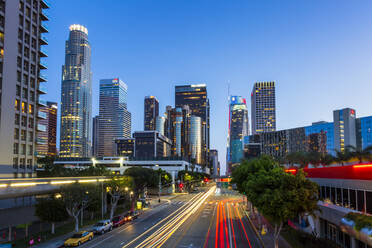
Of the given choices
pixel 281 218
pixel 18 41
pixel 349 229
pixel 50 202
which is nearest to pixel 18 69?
pixel 18 41

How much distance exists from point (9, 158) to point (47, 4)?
3698 centimetres

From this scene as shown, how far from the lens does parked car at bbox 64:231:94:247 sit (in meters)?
36.7

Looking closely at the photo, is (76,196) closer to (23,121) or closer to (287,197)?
(287,197)

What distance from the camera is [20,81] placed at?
64625 millimetres

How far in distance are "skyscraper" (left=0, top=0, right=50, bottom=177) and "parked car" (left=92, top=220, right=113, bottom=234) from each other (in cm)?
2412

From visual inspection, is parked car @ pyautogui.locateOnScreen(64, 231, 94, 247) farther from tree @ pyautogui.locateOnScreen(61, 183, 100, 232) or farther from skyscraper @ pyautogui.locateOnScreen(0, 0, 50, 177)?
skyscraper @ pyautogui.locateOnScreen(0, 0, 50, 177)

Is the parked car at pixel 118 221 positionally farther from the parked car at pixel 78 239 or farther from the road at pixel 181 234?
the parked car at pixel 78 239

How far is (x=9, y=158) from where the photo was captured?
199 feet

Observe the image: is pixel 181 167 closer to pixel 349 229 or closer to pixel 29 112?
Answer: pixel 29 112

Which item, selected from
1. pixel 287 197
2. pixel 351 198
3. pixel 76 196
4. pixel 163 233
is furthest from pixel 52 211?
pixel 351 198

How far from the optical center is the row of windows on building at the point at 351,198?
27173mm

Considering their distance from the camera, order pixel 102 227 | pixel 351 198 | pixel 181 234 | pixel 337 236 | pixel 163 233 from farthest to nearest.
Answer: pixel 102 227 < pixel 163 233 < pixel 181 234 < pixel 337 236 < pixel 351 198

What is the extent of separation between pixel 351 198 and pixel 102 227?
31810 mm

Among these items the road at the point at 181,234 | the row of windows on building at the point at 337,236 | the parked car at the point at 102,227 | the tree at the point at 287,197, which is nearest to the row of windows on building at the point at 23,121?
the road at the point at 181,234
